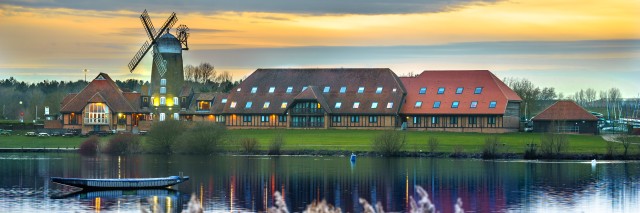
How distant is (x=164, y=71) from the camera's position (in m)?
117

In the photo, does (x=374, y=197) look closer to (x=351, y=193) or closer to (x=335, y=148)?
(x=351, y=193)

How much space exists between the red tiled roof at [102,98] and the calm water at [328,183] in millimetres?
29782

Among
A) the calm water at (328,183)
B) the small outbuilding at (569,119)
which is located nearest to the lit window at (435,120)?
the small outbuilding at (569,119)

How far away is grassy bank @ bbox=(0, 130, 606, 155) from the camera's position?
287 ft

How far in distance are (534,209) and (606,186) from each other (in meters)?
12.2

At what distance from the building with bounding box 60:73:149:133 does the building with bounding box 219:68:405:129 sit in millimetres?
8872

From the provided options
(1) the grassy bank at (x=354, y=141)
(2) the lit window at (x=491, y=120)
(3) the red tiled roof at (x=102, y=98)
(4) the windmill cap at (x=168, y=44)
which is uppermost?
(4) the windmill cap at (x=168, y=44)

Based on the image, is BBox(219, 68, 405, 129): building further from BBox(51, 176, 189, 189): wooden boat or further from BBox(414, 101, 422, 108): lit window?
BBox(51, 176, 189, 189): wooden boat

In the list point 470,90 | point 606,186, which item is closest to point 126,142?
point 470,90

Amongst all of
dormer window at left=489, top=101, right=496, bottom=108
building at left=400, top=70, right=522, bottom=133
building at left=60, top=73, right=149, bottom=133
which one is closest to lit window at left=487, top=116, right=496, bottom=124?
building at left=400, top=70, right=522, bottom=133

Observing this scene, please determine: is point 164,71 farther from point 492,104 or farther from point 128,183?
point 128,183

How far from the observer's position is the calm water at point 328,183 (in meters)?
51.9

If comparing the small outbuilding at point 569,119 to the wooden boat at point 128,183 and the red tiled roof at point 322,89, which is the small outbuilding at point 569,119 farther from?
the wooden boat at point 128,183

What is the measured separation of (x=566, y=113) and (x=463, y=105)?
963 centimetres
